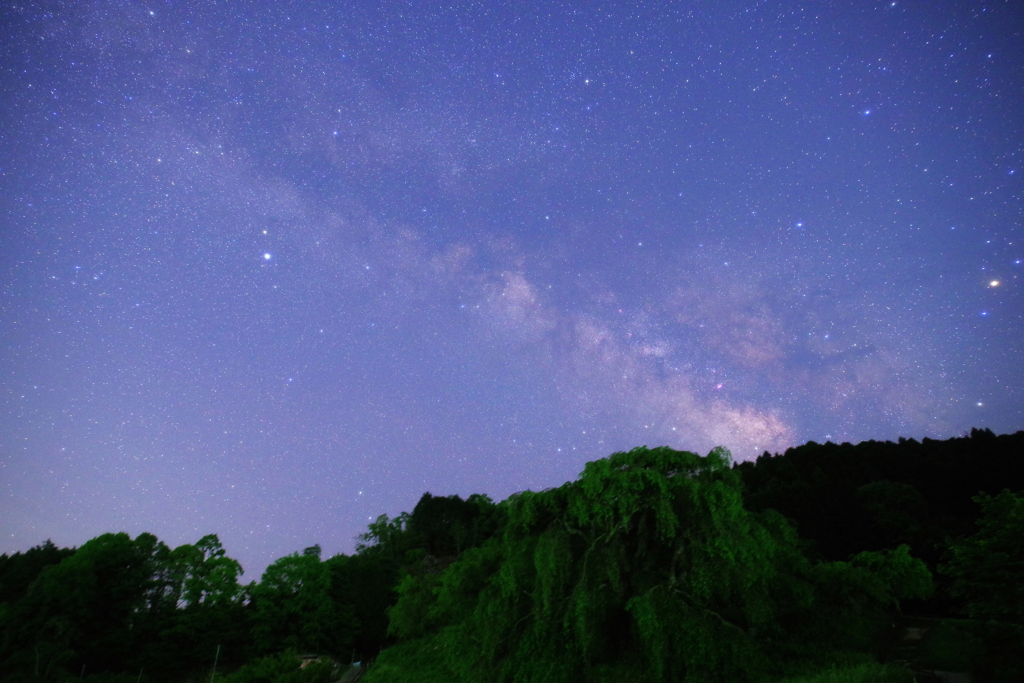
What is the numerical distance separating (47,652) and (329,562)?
2046 centimetres

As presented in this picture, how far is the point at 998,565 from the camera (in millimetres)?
15422

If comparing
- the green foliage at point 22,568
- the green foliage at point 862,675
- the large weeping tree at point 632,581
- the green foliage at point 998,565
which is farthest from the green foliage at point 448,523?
the green foliage at point 998,565

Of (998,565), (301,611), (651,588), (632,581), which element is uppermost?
(998,565)

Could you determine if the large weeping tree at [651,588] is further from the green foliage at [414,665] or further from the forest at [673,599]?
the green foliage at [414,665]

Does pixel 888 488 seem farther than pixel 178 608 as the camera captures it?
No

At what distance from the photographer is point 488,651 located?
1791 centimetres

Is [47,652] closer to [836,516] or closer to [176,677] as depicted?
[176,677]

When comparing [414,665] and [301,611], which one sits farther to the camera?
[301,611]

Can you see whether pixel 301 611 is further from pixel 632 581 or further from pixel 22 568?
pixel 632 581

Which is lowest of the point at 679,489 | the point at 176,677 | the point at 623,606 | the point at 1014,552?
the point at 176,677

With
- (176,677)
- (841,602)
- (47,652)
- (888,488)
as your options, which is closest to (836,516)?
(888,488)

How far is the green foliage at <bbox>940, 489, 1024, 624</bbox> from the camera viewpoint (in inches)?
586

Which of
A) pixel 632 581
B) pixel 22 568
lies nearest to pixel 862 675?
pixel 632 581

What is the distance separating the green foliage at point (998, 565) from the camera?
14875mm
